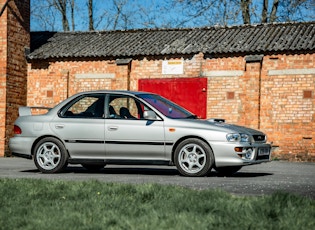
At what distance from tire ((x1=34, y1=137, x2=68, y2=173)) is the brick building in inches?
365

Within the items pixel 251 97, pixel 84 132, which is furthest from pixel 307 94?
pixel 84 132

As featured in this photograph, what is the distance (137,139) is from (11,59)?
1139 centimetres

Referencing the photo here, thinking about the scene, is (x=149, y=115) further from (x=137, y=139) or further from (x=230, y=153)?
(x=230, y=153)

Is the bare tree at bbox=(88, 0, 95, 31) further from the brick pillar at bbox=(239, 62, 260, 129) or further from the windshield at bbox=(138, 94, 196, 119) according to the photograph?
the windshield at bbox=(138, 94, 196, 119)

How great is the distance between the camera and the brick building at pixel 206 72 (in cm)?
2017

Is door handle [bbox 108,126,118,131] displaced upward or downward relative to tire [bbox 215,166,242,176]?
upward

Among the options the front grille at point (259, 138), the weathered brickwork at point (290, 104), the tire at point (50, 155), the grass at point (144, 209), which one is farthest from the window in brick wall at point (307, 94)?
the grass at point (144, 209)

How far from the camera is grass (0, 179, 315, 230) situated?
218 inches

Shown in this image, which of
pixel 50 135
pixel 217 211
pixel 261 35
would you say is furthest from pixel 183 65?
pixel 217 211

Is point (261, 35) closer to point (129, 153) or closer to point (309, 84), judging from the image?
point (309, 84)

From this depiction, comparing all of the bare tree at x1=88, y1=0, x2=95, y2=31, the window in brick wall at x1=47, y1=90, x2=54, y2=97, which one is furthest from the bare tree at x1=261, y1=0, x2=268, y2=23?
the window in brick wall at x1=47, y1=90, x2=54, y2=97

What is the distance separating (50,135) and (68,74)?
11.2m

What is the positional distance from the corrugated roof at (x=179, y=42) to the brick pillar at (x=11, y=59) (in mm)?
795

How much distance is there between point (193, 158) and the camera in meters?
11.1
